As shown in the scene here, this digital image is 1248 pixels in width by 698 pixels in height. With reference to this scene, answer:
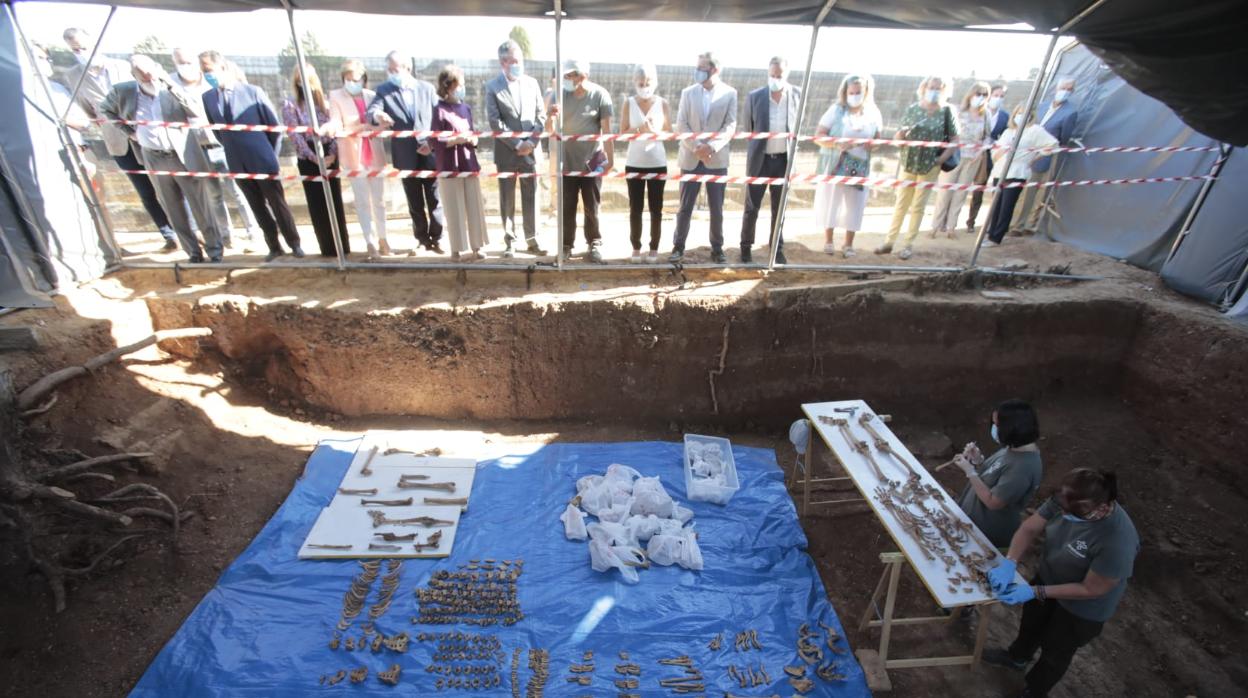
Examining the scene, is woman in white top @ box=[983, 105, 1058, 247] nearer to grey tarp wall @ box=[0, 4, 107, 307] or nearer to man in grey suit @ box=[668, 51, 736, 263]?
man in grey suit @ box=[668, 51, 736, 263]

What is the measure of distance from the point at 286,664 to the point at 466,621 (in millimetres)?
1122

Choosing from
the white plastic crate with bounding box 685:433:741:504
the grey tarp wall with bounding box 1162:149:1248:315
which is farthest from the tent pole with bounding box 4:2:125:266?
the grey tarp wall with bounding box 1162:149:1248:315

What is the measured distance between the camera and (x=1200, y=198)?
21.0ft

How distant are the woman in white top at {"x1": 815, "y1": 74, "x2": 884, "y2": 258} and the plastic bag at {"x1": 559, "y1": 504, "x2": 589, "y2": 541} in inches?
187

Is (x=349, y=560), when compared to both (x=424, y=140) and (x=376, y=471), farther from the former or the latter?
(x=424, y=140)

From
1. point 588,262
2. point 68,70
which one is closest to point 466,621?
point 588,262

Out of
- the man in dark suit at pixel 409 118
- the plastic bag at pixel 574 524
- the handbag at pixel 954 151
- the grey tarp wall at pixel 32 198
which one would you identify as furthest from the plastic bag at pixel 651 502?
the grey tarp wall at pixel 32 198

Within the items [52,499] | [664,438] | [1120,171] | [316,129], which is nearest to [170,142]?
[316,129]

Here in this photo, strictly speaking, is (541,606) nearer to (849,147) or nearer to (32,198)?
(849,147)

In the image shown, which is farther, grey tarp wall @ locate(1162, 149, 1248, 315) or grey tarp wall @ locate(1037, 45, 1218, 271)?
grey tarp wall @ locate(1037, 45, 1218, 271)

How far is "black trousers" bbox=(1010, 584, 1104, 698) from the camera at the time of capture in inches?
131

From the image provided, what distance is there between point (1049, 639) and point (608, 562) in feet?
9.45

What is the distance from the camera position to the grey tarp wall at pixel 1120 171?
6785mm

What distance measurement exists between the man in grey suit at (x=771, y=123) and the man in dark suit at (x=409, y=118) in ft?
11.7
